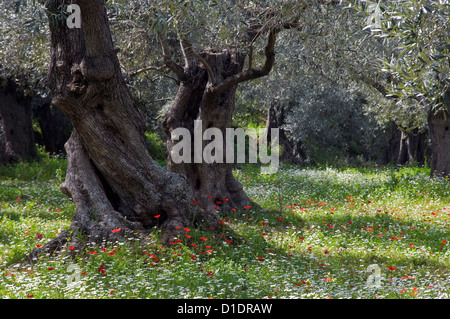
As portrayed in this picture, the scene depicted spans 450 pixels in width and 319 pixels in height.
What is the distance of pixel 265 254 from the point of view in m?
7.65

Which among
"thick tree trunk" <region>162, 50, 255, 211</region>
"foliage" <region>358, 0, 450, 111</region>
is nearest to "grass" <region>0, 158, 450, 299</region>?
"thick tree trunk" <region>162, 50, 255, 211</region>

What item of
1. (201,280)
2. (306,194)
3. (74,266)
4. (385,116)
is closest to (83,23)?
(74,266)

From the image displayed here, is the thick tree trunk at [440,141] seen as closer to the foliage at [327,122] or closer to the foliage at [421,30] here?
the foliage at [327,122]

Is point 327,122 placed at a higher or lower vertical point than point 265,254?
higher

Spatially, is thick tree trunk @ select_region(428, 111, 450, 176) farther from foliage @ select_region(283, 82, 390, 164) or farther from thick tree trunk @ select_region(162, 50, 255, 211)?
thick tree trunk @ select_region(162, 50, 255, 211)

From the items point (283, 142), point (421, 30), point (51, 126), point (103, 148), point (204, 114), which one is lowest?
point (283, 142)

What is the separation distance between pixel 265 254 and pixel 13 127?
15.1m

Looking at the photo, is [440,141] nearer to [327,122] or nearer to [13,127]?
[327,122]

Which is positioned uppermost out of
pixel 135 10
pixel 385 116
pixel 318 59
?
pixel 135 10

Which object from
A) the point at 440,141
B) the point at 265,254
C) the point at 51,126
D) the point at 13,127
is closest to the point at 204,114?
the point at 265,254

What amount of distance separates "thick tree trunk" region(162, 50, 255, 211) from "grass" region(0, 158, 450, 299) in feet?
2.48

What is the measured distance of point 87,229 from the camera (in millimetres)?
7684

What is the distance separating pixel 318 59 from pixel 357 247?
18.9ft
